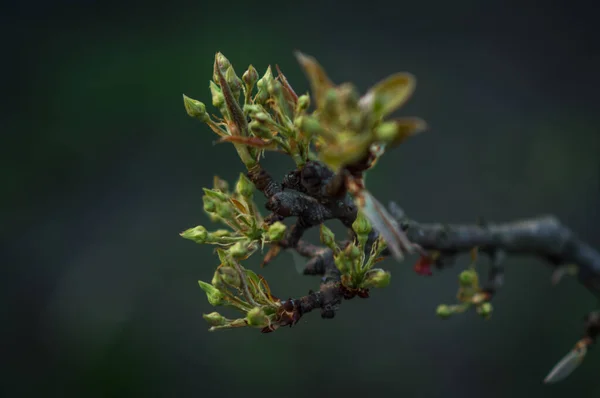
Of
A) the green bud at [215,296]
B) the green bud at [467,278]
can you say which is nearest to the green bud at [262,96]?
the green bud at [215,296]

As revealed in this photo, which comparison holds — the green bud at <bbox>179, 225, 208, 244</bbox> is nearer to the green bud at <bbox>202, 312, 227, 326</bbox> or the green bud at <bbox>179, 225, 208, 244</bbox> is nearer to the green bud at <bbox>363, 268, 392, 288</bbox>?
the green bud at <bbox>202, 312, 227, 326</bbox>

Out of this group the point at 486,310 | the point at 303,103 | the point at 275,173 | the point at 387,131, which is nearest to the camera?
the point at 387,131

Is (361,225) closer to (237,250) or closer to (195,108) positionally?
(237,250)

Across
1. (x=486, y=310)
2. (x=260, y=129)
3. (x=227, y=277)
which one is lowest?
(x=486, y=310)

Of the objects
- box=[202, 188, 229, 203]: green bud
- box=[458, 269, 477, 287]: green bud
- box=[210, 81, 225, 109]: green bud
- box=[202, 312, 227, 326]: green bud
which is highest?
box=[210, 81, 225, 109]: green bud

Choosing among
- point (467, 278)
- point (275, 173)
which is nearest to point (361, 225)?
point (467, 278)

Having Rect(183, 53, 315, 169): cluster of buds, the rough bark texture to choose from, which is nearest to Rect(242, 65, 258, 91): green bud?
Rect(183, 53, 315, 169): cluster of buds

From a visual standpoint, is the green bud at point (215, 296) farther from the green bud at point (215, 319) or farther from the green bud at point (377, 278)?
the green bud at point (377, 278)

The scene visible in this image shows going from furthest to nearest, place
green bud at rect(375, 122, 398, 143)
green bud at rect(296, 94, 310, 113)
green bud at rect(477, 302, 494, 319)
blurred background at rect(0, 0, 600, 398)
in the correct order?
blurred background at rect(0, 0, 600, 398) → green bud at rect(477, 302, 494, 319) → green bud at rect(296, 94, 310, 113) → green bud at rect(375, 122, 398, 143)
